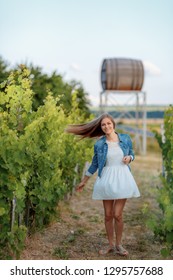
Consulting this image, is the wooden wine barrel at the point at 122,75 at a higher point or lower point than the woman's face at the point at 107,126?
higher

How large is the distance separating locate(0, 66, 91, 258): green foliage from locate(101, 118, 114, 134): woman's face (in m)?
0.60

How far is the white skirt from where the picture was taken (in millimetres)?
5316

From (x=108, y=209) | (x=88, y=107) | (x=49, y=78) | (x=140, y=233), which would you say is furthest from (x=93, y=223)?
(x=88, y=107)

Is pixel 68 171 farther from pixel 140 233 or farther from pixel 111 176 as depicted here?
pixel 111 176

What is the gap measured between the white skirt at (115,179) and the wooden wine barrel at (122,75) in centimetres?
1563

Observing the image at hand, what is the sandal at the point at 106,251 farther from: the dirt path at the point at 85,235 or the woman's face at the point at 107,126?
the woman's face at the point at 107,126

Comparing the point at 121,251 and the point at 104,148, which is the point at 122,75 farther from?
→ the point at 104,148

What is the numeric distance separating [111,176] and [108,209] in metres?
0.38

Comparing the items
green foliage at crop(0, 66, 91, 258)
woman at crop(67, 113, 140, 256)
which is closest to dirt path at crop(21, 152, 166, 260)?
green foliage at crop(0, 66, 91, 258)

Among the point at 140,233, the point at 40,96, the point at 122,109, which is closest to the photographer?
the point at 140,233

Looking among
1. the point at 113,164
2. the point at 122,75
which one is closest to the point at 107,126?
the point at 113,164

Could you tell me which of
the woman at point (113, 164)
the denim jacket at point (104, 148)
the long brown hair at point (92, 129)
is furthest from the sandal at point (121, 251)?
the long brown hair at point (92, 129)

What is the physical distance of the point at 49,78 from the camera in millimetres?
13852

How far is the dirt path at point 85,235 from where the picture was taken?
19.7 feet
